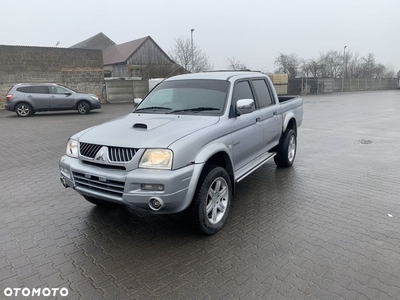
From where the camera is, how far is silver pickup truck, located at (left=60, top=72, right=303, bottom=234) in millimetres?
3217

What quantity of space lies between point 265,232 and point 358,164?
12.8ft

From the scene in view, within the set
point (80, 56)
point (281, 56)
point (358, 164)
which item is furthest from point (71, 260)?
point (281, 56)

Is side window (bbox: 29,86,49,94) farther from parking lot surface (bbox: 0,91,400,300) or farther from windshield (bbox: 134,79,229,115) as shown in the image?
windshield (bbox: 134,79,229,115)

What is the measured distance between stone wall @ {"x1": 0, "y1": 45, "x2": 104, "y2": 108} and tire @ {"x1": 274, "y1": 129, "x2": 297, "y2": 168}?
2032 centimetres

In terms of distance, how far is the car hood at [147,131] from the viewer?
3.34 metres

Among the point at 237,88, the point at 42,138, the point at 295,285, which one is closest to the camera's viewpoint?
the point at 295,285

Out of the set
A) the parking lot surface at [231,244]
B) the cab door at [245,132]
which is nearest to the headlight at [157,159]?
the parking lot surface at [231,244]

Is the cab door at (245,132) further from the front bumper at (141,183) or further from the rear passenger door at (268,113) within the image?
the front bumper at (141,183)

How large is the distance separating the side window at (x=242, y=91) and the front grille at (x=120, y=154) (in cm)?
177

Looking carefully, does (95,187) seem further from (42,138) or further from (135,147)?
(42,138)

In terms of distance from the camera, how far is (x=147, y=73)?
3309cm

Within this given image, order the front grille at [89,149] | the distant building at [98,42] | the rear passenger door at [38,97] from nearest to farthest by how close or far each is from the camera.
→ the front grille at [89,149] → the rear passenger door at [38,97] → the distant building at [98,42]

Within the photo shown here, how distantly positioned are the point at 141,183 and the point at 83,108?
15925 mm

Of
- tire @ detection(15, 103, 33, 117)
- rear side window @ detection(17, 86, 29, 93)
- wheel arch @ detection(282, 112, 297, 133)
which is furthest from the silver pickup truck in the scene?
tire @ detection(15, 103, 33, 117)
